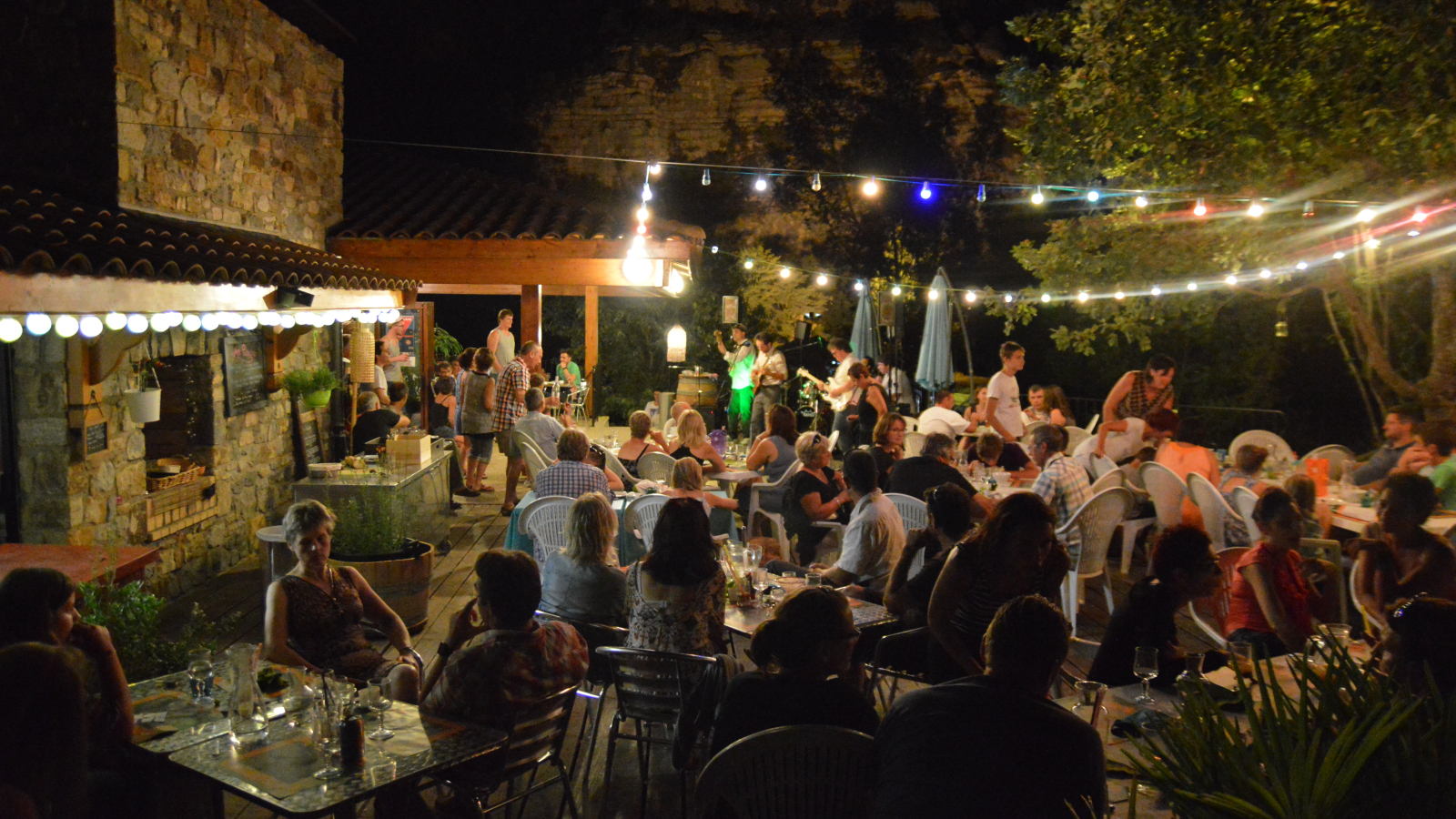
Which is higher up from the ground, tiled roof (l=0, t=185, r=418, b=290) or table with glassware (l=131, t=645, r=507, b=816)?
tiled roof (l=0, t=185, r=418, b=290)

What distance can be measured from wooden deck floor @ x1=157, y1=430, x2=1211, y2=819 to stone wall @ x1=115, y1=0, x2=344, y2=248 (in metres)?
2.60

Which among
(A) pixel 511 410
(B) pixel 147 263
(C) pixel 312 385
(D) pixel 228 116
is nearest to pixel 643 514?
(B) pixel 147 263

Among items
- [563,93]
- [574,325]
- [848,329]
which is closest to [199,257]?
[574,325]

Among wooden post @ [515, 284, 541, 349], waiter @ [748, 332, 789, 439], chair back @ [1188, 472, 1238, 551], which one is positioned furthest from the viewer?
waiter @ [748, 332, 789, 439]

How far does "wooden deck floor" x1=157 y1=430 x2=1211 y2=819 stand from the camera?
12.8 feet

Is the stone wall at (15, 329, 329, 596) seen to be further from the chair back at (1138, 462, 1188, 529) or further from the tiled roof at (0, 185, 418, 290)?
the chair back at (1138, 462, 1188, 529)

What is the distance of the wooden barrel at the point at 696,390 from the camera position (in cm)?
1462

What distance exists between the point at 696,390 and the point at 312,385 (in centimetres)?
678

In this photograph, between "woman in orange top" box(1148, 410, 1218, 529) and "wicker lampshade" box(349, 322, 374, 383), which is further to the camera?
"wicker lampshade" box(349, 322, 374, 383)

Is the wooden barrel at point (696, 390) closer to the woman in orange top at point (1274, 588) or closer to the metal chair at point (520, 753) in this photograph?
the woman in orange top at point (1274, 588)

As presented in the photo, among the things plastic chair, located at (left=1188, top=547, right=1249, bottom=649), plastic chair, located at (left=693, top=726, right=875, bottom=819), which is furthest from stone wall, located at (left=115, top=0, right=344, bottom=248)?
plastic chair, located at (left=1188, top=547, right=1249, bottom=649)

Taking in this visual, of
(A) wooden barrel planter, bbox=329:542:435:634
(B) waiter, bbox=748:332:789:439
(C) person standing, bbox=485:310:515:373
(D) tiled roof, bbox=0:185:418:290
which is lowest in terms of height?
(A) wooden barrel planter, bbox=329:542:435:634

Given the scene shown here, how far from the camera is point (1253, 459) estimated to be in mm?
6445

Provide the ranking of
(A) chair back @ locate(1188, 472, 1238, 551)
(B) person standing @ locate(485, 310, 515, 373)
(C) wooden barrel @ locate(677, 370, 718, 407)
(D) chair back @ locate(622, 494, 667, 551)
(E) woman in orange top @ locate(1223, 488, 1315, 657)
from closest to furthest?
(E) woman in orange top @ locate(1223, 488, 1315, 657) → (D) chair back @ locate(622, 494, 667, 551) → (A) chair back @ locate(1188, 472, 1238, 551) → (B) person standing @ locate(485, 310, 515, 373) → (C) wooden barrel @ locate(677, 370, 718, 407)
